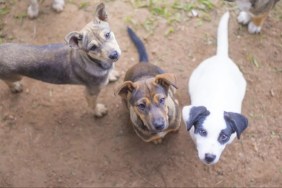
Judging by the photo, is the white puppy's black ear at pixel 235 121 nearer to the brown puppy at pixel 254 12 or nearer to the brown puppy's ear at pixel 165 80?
the brown puppy's ear at pixel 165 80

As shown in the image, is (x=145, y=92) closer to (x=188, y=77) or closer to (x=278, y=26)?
(x=188, y=77)

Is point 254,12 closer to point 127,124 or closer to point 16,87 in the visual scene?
point 127,124

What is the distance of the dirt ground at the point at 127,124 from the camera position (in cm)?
528

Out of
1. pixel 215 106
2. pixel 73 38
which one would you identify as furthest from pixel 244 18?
pixel 73 38

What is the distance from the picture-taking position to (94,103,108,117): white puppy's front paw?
5.47 metres

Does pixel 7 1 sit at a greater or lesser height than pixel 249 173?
greater

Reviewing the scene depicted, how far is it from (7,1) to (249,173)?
421cm

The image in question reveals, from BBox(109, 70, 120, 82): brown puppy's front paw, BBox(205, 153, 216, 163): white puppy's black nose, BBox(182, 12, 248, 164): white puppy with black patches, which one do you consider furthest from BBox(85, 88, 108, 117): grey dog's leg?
BBox(205, 153, 216, 163): white puppy's black nose

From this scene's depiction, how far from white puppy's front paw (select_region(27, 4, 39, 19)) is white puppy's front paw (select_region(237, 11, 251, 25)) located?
112 inches

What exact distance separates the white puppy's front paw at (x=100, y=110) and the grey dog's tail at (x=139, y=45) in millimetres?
794

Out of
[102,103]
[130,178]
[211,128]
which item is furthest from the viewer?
[102,103]

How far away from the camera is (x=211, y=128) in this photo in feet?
13.8

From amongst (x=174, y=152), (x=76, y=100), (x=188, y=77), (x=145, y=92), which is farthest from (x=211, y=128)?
(x=76, y=100)

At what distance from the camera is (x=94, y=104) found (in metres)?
5.36
